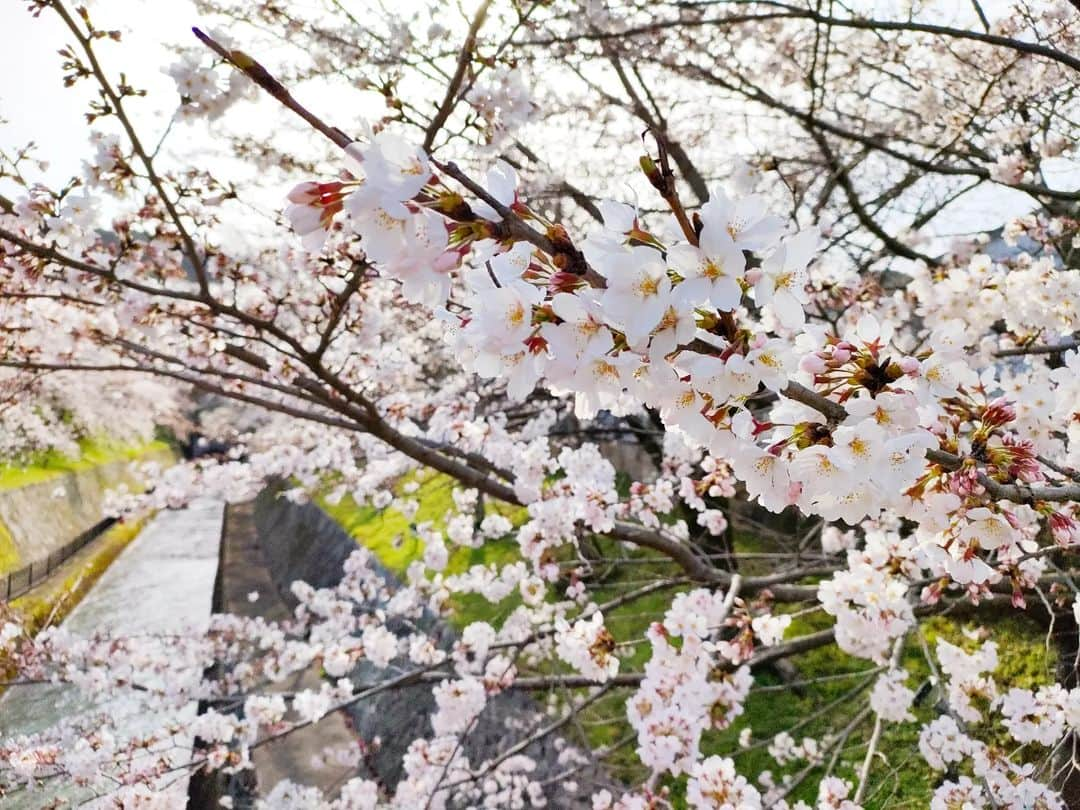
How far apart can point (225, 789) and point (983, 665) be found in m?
7.74

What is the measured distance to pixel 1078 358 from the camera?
1766 mm

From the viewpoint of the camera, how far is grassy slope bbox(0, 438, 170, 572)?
11.9 metres

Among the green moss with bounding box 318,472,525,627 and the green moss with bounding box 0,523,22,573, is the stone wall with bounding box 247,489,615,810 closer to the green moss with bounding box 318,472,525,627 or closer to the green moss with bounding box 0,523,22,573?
the green moss with bounding box 318,472,525,627

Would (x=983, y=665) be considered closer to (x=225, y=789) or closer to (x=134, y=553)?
(x=225, y=789)

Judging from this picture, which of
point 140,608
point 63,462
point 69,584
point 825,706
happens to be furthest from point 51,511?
point 825,706

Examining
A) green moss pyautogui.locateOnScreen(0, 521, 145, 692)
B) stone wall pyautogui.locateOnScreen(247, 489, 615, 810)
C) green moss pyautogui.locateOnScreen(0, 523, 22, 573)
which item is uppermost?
green moss pyautogui.locateOnScreen(0, 523, 22, 573)

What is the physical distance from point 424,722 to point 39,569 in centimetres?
980

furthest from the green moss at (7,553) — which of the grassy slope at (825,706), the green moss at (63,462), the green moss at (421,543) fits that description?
the grassy slope at (825,706)

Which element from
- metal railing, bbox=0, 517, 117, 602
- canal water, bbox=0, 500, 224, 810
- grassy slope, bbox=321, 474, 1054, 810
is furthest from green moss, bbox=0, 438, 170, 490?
grassy slope, bbox=321, 474, 1054, 810

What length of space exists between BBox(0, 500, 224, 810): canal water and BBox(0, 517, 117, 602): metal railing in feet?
2.88

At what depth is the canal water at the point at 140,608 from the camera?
7309mm

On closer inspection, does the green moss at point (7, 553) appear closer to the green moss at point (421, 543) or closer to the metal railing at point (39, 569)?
the metal railing at point (39, 569)

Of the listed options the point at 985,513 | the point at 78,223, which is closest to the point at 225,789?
the point at 78,223

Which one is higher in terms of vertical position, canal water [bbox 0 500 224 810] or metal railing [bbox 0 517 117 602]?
metal railing [bbox 0 517 117 602]
